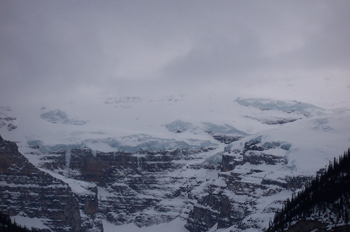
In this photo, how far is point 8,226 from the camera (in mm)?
143375

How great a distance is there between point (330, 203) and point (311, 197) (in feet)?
38.9

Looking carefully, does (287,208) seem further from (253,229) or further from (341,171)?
(253,229)

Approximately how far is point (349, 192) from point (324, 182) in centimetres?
1560

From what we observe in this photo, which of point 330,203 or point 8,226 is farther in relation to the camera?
point 8,226

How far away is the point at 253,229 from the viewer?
7579 inches

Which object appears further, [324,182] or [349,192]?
[324,182]

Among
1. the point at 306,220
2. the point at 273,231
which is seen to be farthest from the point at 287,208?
the point at 306,220

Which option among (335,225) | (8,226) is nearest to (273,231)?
(335,225)

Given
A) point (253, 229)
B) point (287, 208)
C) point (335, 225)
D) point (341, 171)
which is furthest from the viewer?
point (253, 229)

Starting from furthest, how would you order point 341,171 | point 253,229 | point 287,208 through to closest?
point 253,229 → point 287,208 → point 341,171

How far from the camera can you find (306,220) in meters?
127

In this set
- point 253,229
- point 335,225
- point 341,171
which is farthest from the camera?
point 253,229

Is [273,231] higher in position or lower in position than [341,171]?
lower

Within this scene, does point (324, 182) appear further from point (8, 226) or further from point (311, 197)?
point (8, 226)
